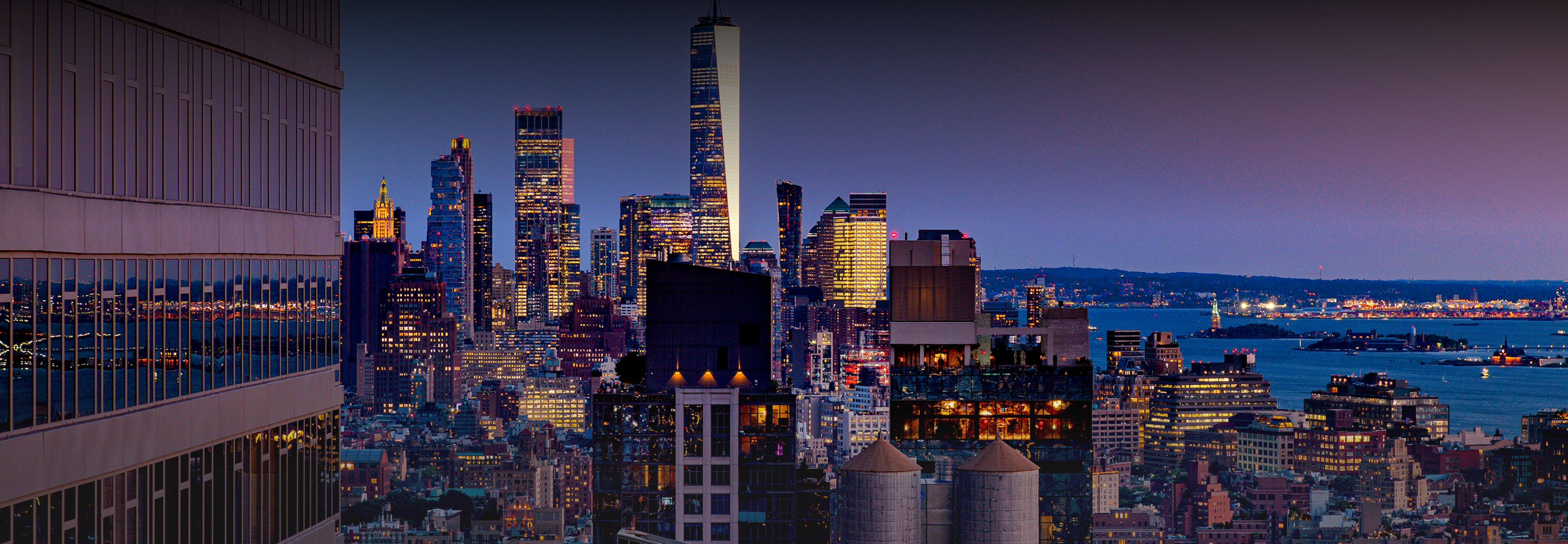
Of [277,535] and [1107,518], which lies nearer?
[277,535]

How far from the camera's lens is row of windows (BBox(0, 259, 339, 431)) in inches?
401

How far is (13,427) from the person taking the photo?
1010cm

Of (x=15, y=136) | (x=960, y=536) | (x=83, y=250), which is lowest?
(x=960, y=536)

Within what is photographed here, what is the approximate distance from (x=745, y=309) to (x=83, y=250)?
27.6 meters

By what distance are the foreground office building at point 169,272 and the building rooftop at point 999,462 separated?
17.8m

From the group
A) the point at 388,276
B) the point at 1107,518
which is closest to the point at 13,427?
the point at 1107,518

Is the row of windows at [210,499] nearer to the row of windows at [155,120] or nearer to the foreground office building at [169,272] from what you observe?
the foreground office building at [169,272]

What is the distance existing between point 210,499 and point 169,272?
2551mm

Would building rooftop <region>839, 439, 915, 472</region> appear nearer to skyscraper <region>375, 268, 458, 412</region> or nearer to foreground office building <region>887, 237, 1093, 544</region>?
foreground office building <region>887, 237, 1093, 544</region>

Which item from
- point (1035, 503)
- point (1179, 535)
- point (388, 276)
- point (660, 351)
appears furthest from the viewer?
point (388, 276)

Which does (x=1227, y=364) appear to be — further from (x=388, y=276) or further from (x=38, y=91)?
(x=38, y=91)

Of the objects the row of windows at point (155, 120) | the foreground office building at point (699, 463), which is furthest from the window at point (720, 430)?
the row of windows at point (155, 120)

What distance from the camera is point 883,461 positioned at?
3209 centimetres

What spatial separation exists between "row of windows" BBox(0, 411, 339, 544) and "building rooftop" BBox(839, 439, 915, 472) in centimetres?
1604
